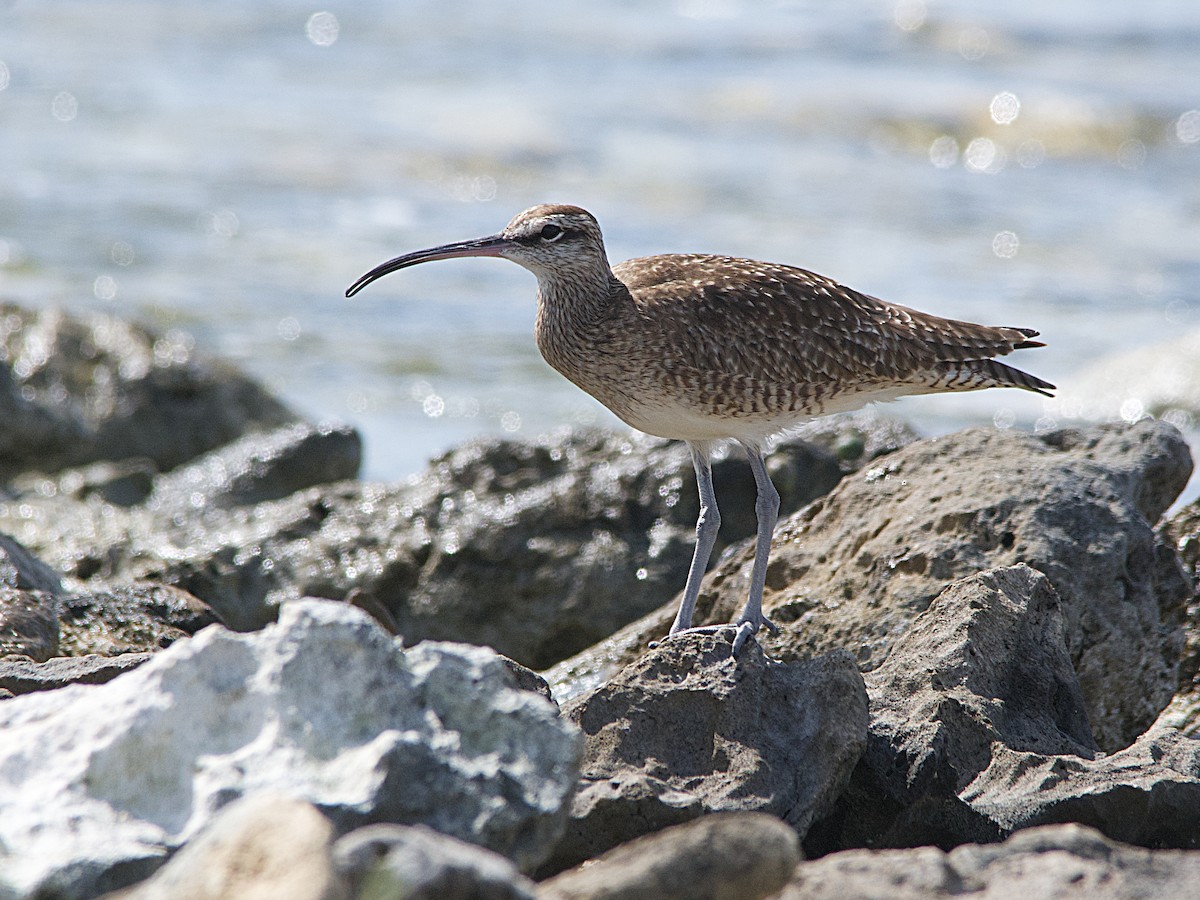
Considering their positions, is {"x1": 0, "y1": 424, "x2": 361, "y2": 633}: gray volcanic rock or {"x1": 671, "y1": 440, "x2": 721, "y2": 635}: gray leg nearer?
{"x1": 671, "y1": 440, "x2": 721, "y2": 635}: gray leg

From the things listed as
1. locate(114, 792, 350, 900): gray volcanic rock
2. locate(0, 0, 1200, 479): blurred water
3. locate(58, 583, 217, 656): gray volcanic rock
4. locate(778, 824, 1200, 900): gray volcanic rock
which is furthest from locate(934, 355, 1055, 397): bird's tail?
locate(0, 0, 1200, 479): blurred water

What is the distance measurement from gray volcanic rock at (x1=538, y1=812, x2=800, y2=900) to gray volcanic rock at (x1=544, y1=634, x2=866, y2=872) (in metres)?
1.00

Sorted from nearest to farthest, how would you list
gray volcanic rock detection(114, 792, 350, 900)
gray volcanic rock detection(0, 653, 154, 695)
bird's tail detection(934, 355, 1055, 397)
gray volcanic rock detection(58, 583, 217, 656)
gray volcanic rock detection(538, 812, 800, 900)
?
gray volcanic rock detection(114, 792, 350, 900) → gray volcanic rock detection(538, 812, 800, 900) → gray volcanic rock detection(0, 653, 154, 695) → gray volcanic rock detection(58, 583, 217, 656) → bird's tail detection(934, 355, 1055, 397)

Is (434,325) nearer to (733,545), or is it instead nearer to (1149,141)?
(733,545)

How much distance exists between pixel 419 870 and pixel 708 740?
1904 mm

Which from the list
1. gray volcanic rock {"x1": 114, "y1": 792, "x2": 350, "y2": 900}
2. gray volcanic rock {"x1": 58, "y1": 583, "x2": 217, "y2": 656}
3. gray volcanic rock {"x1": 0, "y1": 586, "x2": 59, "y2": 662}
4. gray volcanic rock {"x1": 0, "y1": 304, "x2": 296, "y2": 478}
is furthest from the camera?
gray volcanic rock {"x1": 0, "y1": 304, "x2": 296, "y2": 478}

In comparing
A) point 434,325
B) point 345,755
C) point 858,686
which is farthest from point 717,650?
point 434,325

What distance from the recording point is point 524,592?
7.84 m

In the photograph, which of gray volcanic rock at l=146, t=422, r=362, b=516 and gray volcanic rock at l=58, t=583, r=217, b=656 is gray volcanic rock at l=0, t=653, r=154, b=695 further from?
Result: gray volcanic rock at l=146, t=422, r=362, b=516

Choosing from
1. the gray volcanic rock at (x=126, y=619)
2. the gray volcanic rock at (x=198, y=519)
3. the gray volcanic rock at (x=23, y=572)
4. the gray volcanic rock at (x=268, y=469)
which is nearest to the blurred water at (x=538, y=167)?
the gray volcanic rock at (x=268, y=469)

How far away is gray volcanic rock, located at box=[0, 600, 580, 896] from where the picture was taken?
3574 millimetres

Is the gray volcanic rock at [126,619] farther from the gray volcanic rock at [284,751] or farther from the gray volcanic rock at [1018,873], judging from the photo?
the gray volcanic rock at [1018,873]

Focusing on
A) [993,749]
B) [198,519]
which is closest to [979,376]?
[993,749]

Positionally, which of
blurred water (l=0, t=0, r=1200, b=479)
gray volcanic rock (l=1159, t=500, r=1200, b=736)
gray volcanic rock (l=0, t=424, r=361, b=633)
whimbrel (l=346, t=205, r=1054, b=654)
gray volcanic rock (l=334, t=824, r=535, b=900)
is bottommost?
gray volcanic rock (l=0, t=424, r=361, b=633)
